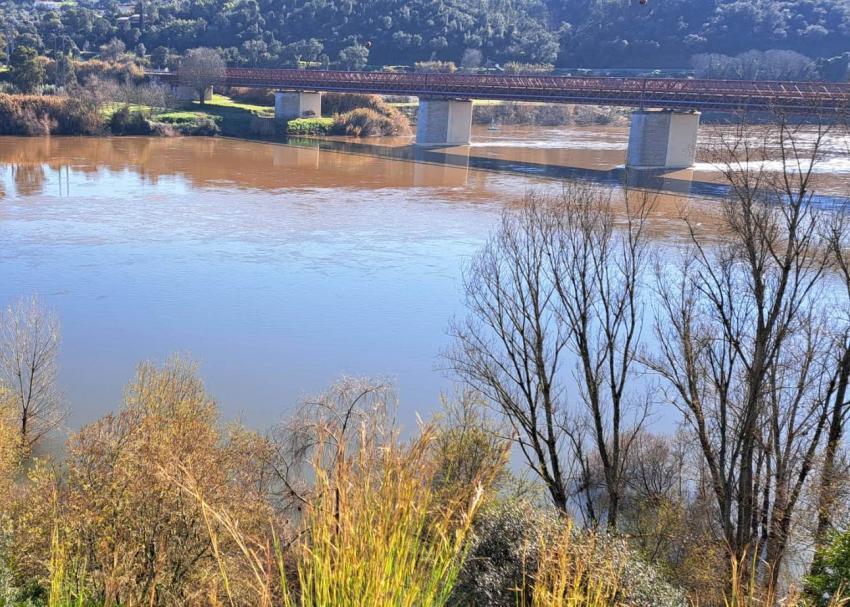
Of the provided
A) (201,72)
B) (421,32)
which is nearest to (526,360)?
(201,72)

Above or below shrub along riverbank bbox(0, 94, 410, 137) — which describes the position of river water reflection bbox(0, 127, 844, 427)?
below

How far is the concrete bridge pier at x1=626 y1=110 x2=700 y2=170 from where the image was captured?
33938mm

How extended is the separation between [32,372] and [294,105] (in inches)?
1510

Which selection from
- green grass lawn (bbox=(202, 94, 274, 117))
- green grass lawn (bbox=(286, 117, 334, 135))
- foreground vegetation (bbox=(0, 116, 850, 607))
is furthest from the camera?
green grass lawn (bbox=(202, 94, 274, 117))

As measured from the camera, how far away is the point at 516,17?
241 ft

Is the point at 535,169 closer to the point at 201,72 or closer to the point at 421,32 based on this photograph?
the point at 201,72

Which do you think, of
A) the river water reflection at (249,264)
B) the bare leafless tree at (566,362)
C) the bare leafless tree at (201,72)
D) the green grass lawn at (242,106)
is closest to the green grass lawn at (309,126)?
the green grass lawn at (242,106)

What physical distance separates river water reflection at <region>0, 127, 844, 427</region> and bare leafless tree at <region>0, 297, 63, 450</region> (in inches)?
11.6

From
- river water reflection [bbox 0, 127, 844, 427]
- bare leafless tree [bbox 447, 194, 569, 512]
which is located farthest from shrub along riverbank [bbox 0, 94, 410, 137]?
bare leafless tree [bbox 447, 194, 569, 512]

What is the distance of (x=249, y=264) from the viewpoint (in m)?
18.2

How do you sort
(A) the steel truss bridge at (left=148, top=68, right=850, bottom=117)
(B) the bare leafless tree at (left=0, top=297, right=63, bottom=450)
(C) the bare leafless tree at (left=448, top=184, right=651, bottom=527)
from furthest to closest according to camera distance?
(A) the steel truss bridge at (left=148, top=68, right=850, bottom=117)
(B) the bare leafless tree at (left=0, top=297, right=63, bottom=450)
(C) the bare leafless tree at (left=448, top=184, right=651, bottom=527)

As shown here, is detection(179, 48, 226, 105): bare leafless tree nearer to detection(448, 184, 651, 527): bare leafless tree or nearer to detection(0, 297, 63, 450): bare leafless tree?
detection(0, 297, 63, 450): bare leafless tree

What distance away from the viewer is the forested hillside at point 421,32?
60.4 m

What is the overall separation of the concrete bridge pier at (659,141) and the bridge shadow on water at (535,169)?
0.85m
